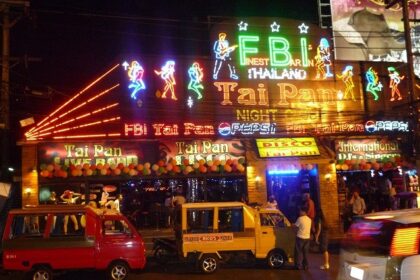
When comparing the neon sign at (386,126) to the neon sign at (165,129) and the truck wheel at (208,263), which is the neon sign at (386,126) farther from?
the truck wheel at (208,263)

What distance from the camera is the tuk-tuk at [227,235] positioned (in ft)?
45.8

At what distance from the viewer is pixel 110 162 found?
1947 centimetres

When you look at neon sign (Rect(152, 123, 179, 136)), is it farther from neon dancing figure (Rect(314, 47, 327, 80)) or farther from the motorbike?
neon dancing figure (Rect(314, 47, 327, 80))

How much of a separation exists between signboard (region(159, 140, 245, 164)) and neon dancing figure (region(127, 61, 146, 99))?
2.40 meters

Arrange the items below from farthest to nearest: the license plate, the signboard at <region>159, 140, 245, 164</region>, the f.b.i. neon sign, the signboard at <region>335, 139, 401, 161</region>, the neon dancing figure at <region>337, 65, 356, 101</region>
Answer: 1. the neon dancing figure at <region>337, 65, 356, 101</region>
2. the signboard at <region>335, 139, 401, 161</region>
3. the f.b.i. neon sign
4. the signboard at <region>159, 140, 245, 164</region>
5. the license plate

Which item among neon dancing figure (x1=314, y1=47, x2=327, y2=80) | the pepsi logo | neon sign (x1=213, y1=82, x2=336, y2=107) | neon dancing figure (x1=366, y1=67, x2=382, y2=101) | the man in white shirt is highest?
neon dancing figure (x1=314, y1=47, x2=327, y2=80)

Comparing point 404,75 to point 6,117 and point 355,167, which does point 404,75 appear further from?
point 6,117

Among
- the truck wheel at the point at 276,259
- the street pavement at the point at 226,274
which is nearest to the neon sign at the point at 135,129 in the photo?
the street pavement at the point at 226,274

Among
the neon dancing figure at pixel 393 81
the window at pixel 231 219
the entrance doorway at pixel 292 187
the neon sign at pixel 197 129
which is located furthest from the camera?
the neon dancing figure at pixel 393 81

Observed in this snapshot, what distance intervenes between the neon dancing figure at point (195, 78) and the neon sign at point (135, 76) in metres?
1.96

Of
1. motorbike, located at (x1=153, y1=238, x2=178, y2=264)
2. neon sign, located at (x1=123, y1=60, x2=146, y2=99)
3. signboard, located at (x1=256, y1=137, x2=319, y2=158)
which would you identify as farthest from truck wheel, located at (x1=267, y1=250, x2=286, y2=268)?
neon sign, located at (x1=123, y1=60, x2=146, y2=99)

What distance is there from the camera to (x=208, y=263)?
13.9 metres

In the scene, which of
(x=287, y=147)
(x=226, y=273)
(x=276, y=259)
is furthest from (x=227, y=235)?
(x=287, y=147)

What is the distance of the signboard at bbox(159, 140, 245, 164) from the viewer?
65.9ft
